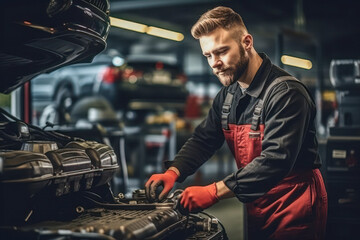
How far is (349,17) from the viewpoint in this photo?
12.6 meters

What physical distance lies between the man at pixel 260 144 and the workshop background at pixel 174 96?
98 centimetres

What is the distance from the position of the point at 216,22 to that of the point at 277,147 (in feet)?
1.92

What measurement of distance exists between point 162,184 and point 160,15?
Result: 428 inches

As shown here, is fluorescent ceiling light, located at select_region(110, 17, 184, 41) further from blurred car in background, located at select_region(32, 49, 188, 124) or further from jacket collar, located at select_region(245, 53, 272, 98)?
jacket collar, located at select_region(245, 53, 272, 98)

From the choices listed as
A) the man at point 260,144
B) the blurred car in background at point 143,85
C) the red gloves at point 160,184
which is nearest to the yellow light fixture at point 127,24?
the blurred car in background at point 143,85

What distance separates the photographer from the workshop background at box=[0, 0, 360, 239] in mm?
3211

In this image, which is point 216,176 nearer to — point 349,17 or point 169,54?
point 349,17

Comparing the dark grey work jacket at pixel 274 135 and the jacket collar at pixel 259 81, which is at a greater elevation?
the jacket collar at pixel 259 81

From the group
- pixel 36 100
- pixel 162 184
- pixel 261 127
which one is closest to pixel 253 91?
pixel 261 127

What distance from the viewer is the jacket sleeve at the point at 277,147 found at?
1.92 m

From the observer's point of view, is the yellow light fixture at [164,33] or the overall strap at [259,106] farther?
the yellow light fixture at [164,33]

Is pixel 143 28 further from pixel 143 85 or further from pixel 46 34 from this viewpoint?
pixel 46 34

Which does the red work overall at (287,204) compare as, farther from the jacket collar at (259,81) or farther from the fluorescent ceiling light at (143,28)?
the fluorescent ceiling light at (143,28)

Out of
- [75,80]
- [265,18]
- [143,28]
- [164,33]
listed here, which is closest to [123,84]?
[75,80]
